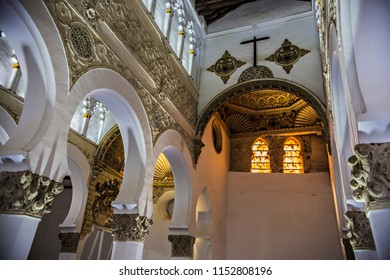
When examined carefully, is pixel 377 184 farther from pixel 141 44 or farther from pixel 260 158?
pixel 260 158

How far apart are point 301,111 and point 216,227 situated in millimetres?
5510

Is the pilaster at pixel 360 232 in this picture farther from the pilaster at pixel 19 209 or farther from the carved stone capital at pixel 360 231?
the pilaster at pixel 19 209

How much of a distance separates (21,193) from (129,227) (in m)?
2.37

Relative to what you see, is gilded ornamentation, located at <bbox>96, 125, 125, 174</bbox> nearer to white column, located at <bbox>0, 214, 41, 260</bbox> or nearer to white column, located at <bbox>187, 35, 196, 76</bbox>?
white column, located at <bbox>187, 35, 196, 76</bbox>

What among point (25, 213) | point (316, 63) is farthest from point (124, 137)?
point (316, 63)

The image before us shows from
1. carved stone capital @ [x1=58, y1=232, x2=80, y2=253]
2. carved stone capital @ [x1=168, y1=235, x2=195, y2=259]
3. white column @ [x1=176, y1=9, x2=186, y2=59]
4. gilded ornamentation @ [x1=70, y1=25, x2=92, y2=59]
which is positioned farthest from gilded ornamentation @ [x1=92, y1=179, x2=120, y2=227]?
gilded ornamentation @ [x1=70, y1=25, x2=92, y2=59]

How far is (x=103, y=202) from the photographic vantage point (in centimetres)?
848

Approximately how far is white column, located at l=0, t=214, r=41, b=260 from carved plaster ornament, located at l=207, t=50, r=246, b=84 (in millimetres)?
6557

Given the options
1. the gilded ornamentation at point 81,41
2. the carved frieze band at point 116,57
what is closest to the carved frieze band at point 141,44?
the carved frieze band at point 116,57

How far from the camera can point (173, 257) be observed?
287 inches

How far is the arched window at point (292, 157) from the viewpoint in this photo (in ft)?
39.0

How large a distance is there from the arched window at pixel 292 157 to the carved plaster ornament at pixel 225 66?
4.97 m
